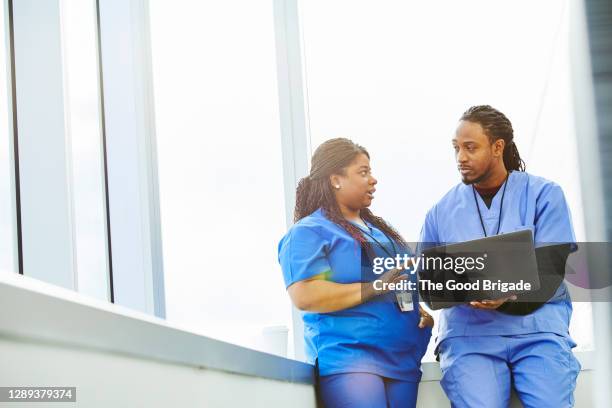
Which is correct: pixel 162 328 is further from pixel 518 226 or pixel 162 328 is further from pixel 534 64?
pixel 534 64

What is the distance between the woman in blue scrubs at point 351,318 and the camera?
2.13m

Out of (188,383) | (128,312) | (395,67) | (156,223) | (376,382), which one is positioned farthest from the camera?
(395,67)

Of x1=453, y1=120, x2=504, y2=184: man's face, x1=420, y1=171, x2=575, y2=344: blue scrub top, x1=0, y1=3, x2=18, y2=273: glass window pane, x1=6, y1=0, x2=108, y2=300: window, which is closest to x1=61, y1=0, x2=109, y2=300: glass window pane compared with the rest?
x1=6, y1=0, x2=108, y2=300: window

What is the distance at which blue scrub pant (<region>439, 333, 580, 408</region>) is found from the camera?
2.02 metres

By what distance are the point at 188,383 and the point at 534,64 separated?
A: 2.02 meters

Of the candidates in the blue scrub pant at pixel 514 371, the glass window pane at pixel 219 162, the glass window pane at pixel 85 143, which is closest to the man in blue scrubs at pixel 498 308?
the blue scrub pant at pixel 514 371

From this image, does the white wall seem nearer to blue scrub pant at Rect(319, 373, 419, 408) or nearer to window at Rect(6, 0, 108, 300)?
window at Rect(6, 0, 108, 300)

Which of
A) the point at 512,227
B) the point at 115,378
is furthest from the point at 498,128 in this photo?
the point at 115,378

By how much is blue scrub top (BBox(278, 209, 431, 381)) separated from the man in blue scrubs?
12 cm

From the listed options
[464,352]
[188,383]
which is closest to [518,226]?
[464,352]

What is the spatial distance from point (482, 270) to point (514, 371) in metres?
0.28

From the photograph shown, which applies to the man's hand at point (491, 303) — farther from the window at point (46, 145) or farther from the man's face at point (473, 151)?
the window at point (46, 145)

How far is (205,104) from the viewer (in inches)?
107

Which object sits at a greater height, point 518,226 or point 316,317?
point 518,226
